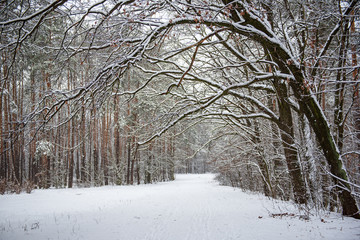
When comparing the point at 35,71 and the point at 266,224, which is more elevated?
the point at 35,71

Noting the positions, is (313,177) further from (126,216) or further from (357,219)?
(126,216)

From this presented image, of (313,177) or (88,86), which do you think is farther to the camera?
(313,177)

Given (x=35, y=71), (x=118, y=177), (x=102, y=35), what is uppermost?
(x=35, y=71)

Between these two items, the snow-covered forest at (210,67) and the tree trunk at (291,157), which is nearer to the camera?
the snow-covered forest at (210,67)

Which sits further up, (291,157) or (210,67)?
(210,67)

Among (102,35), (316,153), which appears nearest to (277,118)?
(316,153)

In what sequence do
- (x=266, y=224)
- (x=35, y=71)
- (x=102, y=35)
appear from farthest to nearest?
1. (x=35, y=71)
2. (x=266, y=224)
3. (x=102, y=35)

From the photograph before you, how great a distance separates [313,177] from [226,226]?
259cm

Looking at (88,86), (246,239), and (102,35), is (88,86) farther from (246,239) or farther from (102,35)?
(246,239)

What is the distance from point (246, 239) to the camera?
12.5 ft

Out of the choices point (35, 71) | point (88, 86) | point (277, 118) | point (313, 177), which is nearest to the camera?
point (88, 86)

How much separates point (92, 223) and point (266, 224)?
4.51 m

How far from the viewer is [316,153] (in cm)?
559

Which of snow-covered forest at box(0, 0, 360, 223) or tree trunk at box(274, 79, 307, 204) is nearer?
snow-covered forest at box(0, 0, 360, 223)
